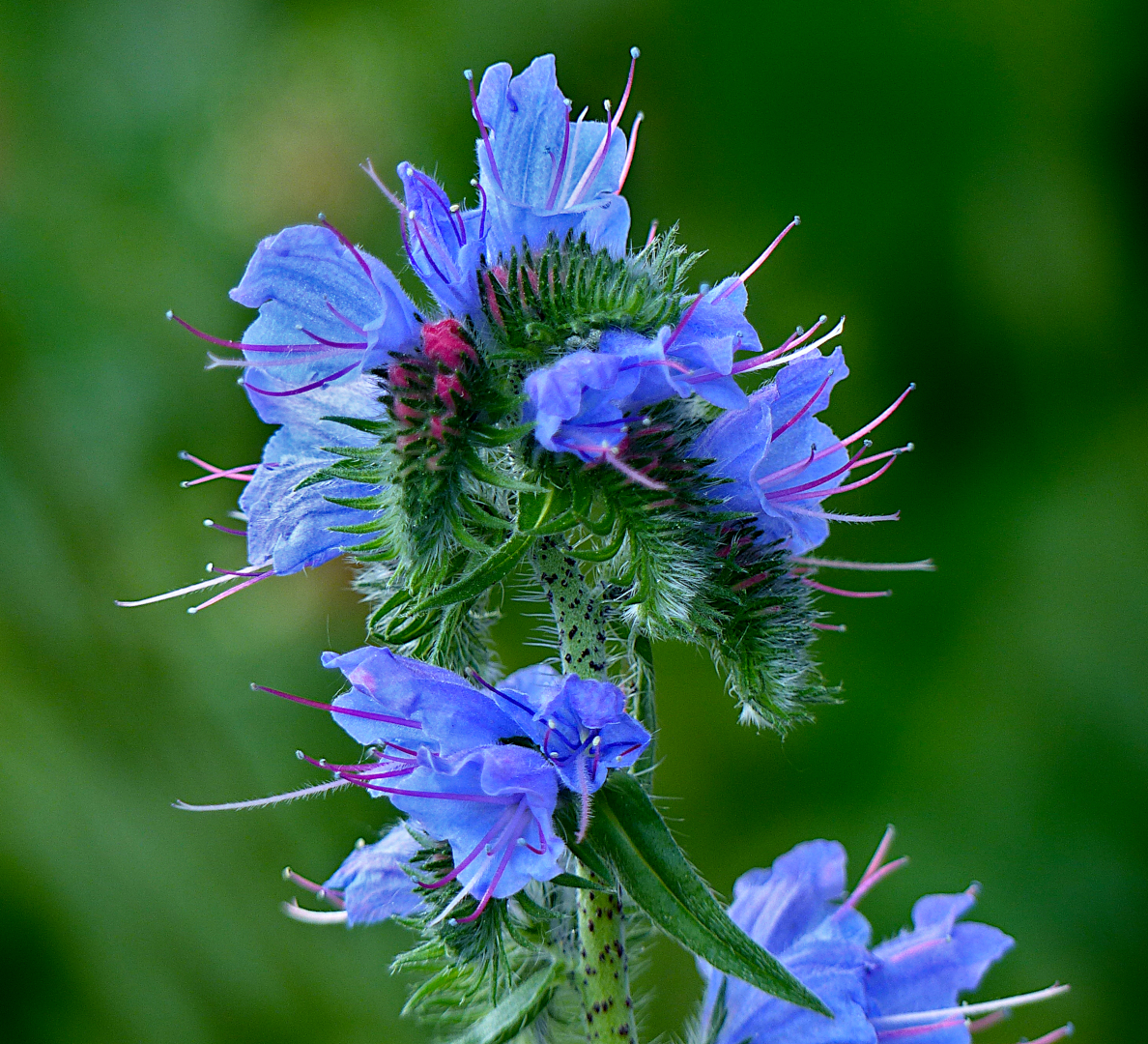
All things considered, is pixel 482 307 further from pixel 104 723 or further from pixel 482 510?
pixel 104 723

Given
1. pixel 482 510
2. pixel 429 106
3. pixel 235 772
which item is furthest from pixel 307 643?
pixel 482 510

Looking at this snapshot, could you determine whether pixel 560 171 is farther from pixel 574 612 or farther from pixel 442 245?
pixel 574 612

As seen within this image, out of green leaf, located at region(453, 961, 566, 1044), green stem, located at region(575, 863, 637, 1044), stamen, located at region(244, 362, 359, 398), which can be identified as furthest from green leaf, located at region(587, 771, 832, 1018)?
stamen, located at region(244, 362, 359, 398)

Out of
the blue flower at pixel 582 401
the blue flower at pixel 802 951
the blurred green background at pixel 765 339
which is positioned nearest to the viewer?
the blue flower at pixel 582 401

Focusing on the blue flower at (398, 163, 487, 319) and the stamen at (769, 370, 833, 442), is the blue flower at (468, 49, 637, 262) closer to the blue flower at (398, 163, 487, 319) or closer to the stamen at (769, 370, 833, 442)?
the blue flower at (398, 163, 487, 319)

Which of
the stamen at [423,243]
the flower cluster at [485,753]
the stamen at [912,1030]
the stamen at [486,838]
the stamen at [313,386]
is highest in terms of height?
the stamen at [423,243]

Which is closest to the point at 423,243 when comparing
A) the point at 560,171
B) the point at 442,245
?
the point at 442,245

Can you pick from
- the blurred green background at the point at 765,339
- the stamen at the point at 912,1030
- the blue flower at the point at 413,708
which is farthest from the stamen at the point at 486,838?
the blurred green background at the point at 765,339

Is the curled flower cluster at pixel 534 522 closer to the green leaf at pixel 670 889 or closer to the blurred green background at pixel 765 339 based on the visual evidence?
the green leaf at pixel 670 889
